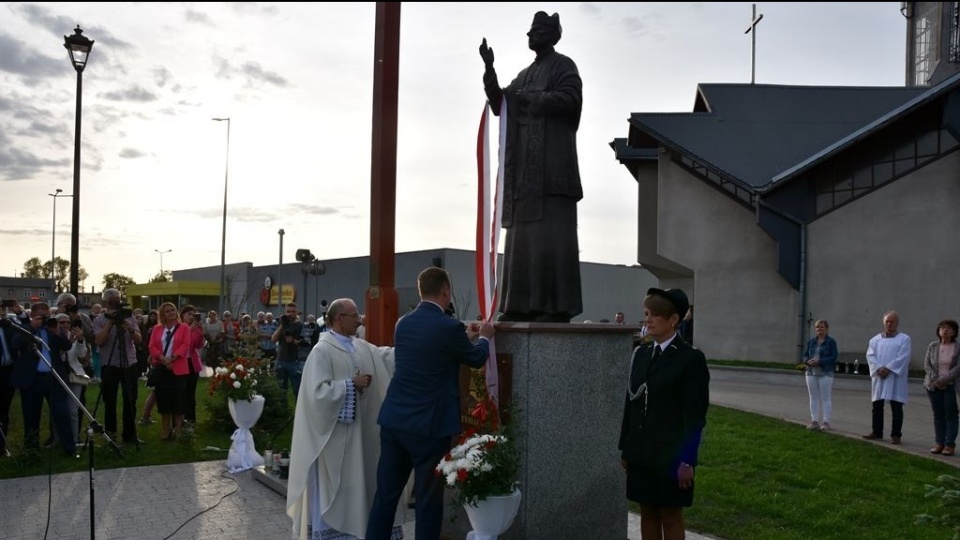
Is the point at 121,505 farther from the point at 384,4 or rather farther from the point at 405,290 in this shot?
the point at 405,290

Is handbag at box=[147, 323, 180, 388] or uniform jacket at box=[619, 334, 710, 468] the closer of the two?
uniform jacket at box=[619, 334, 710, 468]

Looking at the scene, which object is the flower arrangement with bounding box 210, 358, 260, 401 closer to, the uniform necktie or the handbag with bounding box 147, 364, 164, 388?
the handbag with bounding box 147, 364, 164, 388

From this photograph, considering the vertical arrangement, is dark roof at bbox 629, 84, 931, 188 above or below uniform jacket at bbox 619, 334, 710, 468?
above

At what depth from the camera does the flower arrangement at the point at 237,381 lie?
9.92 metres

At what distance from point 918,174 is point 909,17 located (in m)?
19.1

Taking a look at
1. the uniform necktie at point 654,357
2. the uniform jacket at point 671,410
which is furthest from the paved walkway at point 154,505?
the uniform necktie at point 654,357

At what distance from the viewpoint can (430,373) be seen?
5379mm

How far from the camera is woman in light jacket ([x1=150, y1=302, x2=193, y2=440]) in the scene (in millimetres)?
11414

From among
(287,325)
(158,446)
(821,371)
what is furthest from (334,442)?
(821,371)

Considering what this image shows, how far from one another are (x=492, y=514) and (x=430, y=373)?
1009 millimetres

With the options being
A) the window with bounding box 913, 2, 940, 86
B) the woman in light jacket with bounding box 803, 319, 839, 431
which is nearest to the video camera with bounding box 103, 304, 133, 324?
the woman in light jacket with bounding box 803, 319, 839, 431

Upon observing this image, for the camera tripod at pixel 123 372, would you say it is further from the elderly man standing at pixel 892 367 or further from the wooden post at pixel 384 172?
the elderly man standing at pixel 892 367

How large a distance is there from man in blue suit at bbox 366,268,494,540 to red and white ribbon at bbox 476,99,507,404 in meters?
0.49

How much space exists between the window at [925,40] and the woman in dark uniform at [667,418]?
3816 cm
